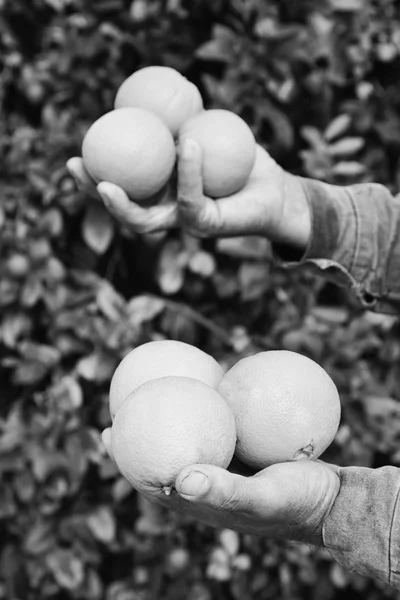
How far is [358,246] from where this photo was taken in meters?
1.32

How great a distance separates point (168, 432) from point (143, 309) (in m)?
0.82

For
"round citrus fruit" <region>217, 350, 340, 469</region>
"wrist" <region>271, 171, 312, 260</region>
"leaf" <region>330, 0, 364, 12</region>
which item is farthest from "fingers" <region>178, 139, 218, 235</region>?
"leaf" <region>330, 0, 364, 12</region>

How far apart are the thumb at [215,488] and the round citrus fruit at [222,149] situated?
61cm

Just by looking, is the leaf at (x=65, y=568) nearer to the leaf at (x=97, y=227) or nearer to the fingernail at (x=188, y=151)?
the leaf at (x=97, y=227)

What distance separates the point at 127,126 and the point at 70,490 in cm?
84

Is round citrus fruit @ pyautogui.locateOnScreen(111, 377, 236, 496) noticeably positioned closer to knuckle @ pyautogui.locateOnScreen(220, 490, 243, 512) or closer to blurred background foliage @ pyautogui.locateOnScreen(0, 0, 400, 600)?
knuckle @ pyautogui.locateOnScreen(220, 490, 243, 512)

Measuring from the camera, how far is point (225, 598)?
1802mm

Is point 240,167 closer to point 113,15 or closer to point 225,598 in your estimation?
point 113,15

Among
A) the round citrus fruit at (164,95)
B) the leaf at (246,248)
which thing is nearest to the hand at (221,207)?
the round citrus fruit at (164,95)

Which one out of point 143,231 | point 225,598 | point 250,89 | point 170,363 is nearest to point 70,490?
point 225,598

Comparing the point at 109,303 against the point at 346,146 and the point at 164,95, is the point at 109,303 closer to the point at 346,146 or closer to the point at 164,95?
the point at 164,95

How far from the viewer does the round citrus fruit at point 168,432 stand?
806 millimetres

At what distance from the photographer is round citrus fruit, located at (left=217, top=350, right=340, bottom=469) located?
0.89 m

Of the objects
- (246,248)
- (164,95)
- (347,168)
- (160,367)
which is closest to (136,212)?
(164,95)
